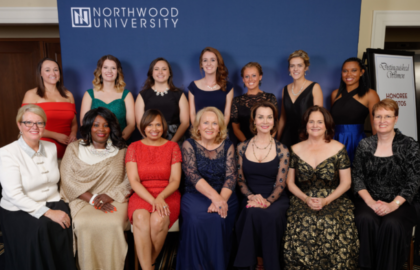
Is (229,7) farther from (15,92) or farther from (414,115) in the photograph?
(15,92)

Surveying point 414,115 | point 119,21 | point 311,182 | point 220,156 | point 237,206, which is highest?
point 119,21

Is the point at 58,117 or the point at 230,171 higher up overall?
the point at 58,117

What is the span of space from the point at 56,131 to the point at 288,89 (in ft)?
8.62

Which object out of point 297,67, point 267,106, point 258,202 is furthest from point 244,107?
point 258,202

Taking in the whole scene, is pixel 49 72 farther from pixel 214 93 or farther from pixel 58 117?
pixel 214 93

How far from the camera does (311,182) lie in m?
2.46

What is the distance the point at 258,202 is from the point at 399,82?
2.83 m

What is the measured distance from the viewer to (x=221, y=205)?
2258mm

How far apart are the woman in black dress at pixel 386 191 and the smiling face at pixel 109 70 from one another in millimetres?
2583

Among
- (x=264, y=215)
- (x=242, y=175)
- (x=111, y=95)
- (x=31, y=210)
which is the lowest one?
(x=264, y=215)

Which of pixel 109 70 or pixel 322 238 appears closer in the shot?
pixel 322 238

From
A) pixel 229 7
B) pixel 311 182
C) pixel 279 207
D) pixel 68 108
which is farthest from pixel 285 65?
pixel 68 108

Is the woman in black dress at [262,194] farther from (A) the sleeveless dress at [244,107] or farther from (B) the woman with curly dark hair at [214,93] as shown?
(B) the woman with curly dark hair at [214,93]

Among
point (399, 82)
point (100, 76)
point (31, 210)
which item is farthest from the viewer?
point (399, 82)
